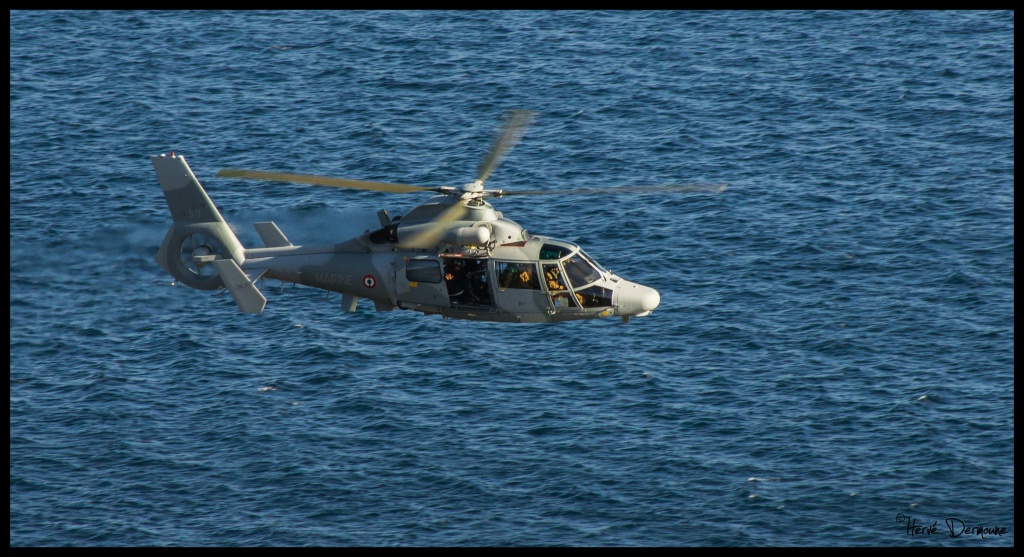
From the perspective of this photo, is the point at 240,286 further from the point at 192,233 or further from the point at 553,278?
the point at 553,278

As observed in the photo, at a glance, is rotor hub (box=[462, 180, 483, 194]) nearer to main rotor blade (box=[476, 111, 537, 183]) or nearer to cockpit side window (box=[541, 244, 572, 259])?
main rotor blade (box=[476, 111, 537, 183])

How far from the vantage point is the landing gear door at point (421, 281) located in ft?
174

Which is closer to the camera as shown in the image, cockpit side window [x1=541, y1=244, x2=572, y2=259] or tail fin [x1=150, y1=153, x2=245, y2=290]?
cockpit side window [x1=541, y1=244, x2=572, y2=259]

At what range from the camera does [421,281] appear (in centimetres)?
5338

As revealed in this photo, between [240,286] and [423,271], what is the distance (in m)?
7.68

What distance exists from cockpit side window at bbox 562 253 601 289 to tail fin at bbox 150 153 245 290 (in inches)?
587

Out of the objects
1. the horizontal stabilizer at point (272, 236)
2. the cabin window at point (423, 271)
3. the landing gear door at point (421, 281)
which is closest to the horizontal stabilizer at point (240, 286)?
the horizontal stabilizer at point (272, 236)

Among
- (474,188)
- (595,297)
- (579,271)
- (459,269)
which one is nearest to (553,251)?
(579,271)

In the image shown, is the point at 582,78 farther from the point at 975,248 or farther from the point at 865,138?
the point at 975,248

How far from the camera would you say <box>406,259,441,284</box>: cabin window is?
53031 mm

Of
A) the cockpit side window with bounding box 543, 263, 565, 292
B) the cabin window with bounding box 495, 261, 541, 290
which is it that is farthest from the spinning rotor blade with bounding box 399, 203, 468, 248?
the cockpit side window with bounding box 543, 263, 565, 292

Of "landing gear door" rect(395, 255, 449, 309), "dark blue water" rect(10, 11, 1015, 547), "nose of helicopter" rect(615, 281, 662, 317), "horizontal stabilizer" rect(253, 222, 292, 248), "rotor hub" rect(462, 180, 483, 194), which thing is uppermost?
"rotor hub" rect(462, 180, 483, 194)

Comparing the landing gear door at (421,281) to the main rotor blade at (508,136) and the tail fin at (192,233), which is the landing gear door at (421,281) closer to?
the main rotor blade at (508,136)

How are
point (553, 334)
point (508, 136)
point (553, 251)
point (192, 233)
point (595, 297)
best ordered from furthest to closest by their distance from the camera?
point (553, 334) < point (192, 233) < point (595, 297) < point (553, 251) < point (508, 136)
